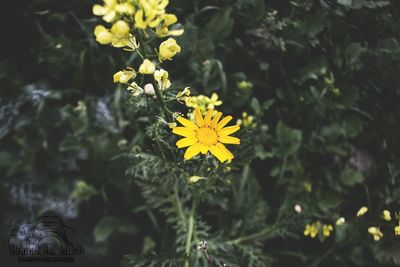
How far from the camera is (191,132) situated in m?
1.40

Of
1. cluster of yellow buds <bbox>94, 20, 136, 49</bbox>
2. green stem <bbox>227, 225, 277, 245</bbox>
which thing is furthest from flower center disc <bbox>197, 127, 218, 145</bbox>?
green stem <bbox>227, 225, 277, 245</bbox>

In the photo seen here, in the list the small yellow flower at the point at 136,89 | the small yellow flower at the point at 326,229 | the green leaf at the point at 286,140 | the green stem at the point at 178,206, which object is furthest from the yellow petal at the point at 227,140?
the green leaf at the point at 286,140

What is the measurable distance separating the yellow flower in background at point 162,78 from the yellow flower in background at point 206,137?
0.38 feet

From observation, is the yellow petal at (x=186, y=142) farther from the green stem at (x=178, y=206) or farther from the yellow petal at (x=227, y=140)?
the green stem at (x=178, y=206)

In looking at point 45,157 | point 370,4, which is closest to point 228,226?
point 45,157

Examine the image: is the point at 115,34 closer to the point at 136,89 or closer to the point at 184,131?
Result: the point at 136,89

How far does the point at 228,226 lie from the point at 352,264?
651 millimetres

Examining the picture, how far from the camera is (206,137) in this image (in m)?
1.42

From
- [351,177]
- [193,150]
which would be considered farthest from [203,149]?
[351,177]

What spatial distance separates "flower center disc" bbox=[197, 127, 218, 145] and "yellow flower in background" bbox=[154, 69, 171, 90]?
7.6 inches

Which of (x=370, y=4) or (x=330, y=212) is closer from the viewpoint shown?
(x=370, y=4)

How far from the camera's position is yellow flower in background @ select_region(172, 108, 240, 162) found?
137 centimetres

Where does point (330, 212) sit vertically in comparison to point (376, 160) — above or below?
below

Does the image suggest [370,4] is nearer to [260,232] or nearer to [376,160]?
[376,160]
